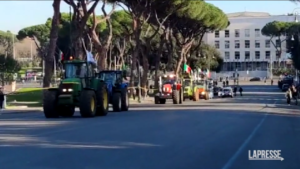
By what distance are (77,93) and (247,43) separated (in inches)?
5369

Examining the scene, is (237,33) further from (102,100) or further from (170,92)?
(102,100)

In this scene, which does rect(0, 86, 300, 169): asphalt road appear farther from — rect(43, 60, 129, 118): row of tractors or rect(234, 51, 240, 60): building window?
rect(234, 51, 240, 60): building window

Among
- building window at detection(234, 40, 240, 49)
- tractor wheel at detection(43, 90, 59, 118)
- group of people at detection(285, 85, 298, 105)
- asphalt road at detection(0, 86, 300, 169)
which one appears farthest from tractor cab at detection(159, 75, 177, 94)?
building window at detection(234, 40, 240, 49)

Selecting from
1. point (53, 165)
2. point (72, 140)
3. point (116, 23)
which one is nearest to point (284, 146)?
point (72, 140)

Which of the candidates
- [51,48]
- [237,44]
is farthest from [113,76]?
[237,44]

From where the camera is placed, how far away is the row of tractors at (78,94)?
108 feet

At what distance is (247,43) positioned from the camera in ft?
545

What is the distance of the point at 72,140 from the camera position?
1958 centimetres

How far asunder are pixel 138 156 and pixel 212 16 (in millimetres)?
66090

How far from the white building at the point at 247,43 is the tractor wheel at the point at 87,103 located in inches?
5097

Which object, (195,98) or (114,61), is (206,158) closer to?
(195,98)

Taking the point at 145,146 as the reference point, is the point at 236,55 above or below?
above

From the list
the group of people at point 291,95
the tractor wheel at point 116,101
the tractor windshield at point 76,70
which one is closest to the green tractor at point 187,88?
the group of people at point 291,95

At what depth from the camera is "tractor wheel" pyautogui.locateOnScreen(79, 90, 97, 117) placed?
3241cm
